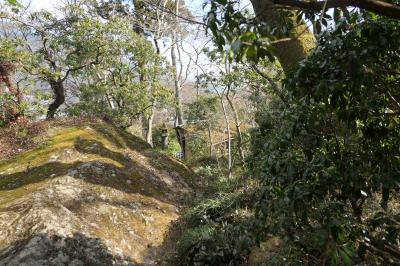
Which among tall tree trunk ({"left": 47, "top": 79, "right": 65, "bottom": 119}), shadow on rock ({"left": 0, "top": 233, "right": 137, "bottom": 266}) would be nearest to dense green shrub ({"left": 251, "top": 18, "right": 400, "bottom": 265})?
shadow on rock ({"left": 0, "top": 233, "right": 137, "bottom": 266})

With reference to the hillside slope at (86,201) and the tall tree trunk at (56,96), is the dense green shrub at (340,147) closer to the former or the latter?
the hillside slope at (86,201)

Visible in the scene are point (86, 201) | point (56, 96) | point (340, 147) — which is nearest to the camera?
point (340, 147)

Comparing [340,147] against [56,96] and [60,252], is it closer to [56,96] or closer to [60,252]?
[60,252]

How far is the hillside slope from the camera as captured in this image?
18.4 feet

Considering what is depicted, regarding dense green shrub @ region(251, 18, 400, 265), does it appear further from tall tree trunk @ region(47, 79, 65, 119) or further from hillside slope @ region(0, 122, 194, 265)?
tall tree trunk @ region(47, 79, 65, 119)

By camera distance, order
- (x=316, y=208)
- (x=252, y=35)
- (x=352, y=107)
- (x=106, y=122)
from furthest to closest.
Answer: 1. (x=106, y=122)
2. (x=316, y=208)
3. (x=352, y=107)
4. (x=252, y=35)

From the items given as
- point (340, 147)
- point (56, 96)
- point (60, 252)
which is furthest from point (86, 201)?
point (56, 96)

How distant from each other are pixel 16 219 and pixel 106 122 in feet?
20.7

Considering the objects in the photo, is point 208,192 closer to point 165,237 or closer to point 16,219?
point 165,237

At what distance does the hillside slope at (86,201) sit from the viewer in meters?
5.61

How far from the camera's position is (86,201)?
691cm

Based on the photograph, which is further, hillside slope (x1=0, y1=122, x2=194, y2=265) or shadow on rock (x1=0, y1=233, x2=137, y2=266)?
hillside slope (x1=0, y1=122, x2=194, y2=265)

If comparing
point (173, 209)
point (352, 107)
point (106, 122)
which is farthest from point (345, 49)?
point (106, 122)

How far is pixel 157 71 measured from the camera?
42.4 feet
